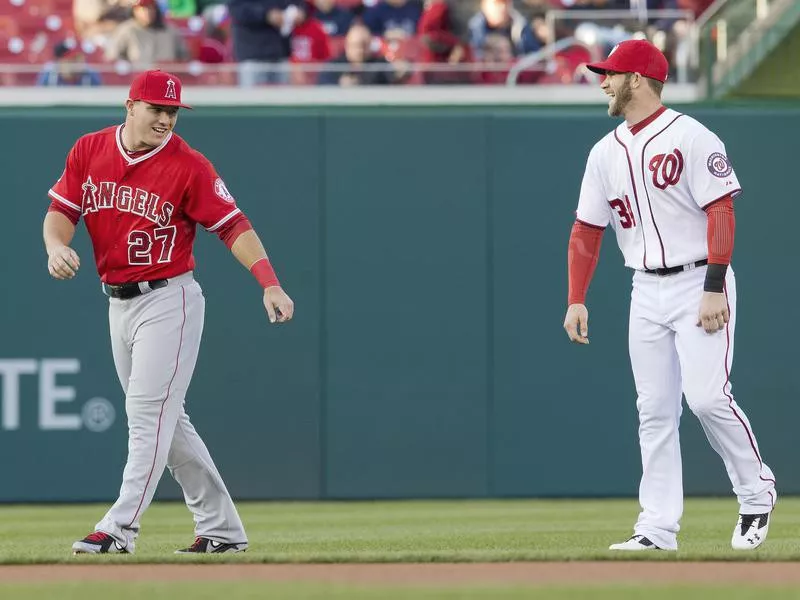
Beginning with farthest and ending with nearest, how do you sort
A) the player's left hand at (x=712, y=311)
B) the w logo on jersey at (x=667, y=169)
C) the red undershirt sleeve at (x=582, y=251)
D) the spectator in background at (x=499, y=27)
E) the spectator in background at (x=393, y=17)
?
the spectator in background at (x=393, y=17) < the spectator in background at (x=499, y=27) < the red undershirt sleeve at (x=582, y=251) < the w logo on jersey at (x=667, y=169) < the player's left hand at (x=712, y=311)

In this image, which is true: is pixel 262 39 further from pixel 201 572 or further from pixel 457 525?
pixel 201 572

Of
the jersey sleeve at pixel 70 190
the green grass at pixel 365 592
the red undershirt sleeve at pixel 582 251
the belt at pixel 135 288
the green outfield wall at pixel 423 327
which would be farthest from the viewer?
the green outfield wall at pixel 423 327

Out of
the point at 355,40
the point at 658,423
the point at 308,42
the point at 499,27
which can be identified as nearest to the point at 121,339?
the point at 658,423

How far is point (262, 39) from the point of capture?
33.8 ft

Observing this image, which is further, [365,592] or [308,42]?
[308,42]

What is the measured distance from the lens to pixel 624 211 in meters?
5.71

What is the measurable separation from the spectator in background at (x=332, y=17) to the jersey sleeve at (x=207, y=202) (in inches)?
223

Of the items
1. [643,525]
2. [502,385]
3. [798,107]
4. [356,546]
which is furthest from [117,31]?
[643,525]

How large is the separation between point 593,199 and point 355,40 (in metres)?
4.76

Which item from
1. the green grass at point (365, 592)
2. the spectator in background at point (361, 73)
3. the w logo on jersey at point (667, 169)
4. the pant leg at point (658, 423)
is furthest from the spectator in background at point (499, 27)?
the green grass at point (365, 592)

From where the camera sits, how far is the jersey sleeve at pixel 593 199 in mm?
5762

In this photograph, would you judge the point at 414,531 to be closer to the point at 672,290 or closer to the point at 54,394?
the point at 672,290

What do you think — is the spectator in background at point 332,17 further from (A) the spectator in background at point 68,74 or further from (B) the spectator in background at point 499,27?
(A) the spectator in background at point 68,74

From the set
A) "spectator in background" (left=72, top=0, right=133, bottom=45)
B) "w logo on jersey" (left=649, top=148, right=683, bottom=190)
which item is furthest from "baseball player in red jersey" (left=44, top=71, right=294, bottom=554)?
"spectator in background" (left=72, top=0, right=133, bottom=45)
